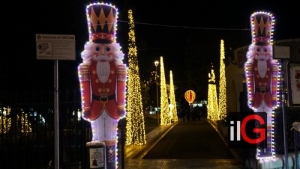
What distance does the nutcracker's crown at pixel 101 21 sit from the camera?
400 inches

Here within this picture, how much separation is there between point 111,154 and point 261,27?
5085 millimetres

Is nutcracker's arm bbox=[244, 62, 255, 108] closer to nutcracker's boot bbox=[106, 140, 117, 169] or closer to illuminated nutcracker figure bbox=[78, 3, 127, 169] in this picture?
illuminated nutcracker figure bbox=[78, 3, 127, 169]

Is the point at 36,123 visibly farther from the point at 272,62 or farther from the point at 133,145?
the point at 133,145

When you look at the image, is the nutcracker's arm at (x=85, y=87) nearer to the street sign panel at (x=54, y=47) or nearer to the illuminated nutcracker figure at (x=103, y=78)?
the illuminated nutcracker figure at (x=103, y=78)

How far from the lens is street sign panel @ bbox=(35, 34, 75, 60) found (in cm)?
812

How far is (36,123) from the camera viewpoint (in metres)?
10.0

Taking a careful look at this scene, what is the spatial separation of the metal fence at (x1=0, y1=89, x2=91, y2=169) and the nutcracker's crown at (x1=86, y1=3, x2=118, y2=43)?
1443 mm

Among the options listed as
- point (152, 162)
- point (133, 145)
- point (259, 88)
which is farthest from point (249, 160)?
point (133, 145)

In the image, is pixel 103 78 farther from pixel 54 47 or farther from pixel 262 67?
pixel 262 67

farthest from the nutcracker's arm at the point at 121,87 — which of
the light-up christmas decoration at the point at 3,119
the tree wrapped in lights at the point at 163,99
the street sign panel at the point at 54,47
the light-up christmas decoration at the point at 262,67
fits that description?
the tree wrapped in lights at the point at 163,99

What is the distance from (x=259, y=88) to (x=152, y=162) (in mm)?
5065

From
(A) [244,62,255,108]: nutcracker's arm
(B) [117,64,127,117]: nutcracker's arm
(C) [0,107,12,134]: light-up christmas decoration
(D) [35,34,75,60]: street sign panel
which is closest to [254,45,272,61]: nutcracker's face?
(A) [244,62,255,108]: nutcracker's arm

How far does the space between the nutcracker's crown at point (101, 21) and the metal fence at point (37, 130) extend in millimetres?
1443

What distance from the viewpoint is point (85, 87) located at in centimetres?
1018
